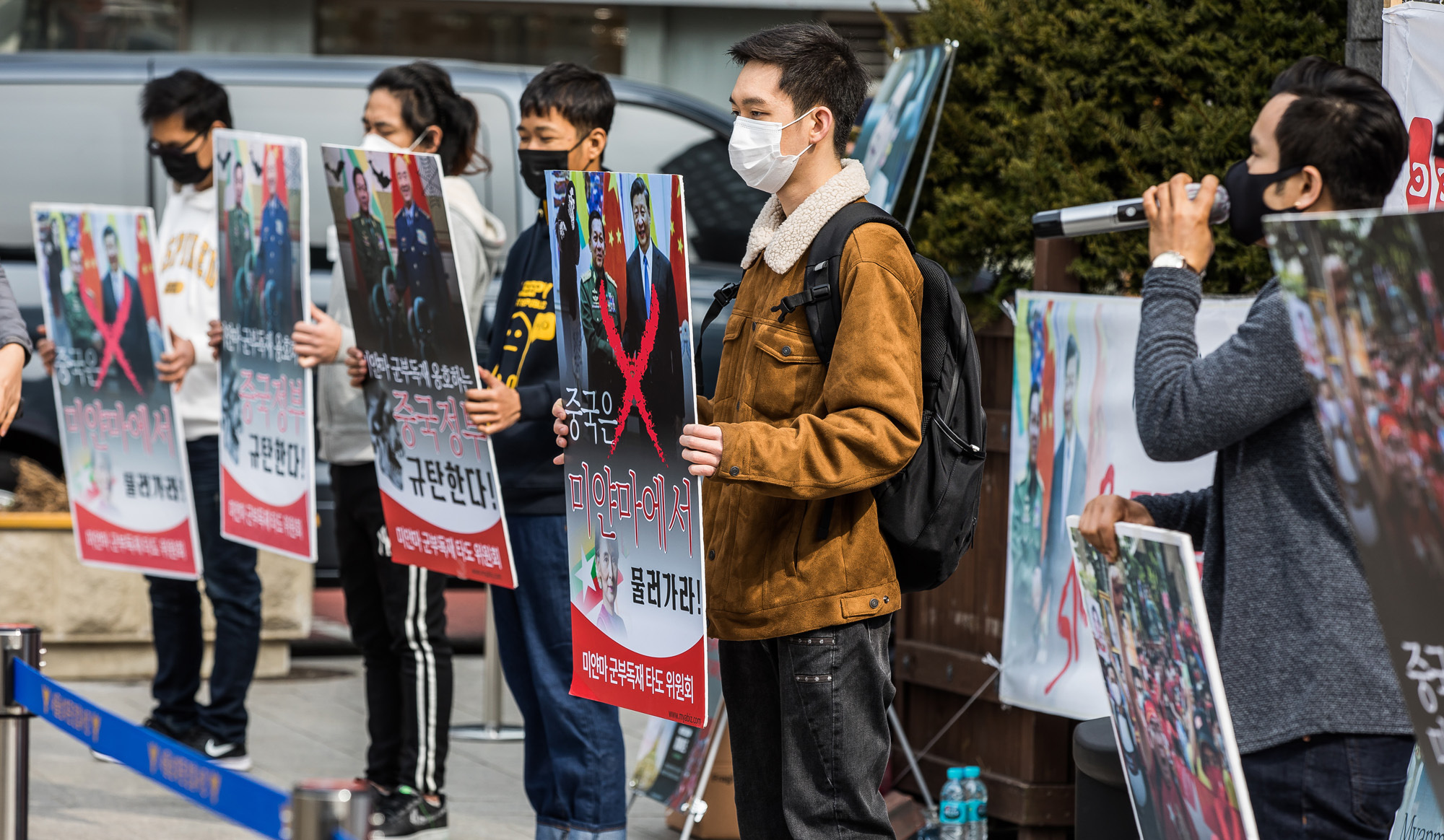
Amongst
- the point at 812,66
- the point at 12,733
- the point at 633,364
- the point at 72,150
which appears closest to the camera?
the point at 812,66

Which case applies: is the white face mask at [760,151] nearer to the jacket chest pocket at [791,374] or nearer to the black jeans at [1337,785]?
the jacket chest pocket at [791,374]

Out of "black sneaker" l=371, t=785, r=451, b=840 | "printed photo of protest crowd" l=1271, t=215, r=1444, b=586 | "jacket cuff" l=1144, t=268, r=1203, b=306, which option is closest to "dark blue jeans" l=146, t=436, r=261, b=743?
"black sneaker" l=371, t=785, r=451, b=840

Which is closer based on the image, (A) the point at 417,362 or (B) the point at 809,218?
(B) the point at 809,218

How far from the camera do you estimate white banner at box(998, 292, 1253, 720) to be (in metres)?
3.88

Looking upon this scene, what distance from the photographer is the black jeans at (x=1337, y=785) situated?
2.33 metres

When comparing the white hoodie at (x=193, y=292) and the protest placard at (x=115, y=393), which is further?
the white hoodie at (x=193, y=292)

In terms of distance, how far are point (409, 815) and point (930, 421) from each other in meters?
2.45

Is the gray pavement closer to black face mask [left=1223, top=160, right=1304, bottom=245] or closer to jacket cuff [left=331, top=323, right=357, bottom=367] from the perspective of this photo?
jacket cuff [left=331, top=323, right=357, bottom=367]

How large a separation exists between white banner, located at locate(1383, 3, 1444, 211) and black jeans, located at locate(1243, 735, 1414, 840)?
5.04 feet

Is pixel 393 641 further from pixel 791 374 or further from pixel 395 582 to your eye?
pixel 791 374

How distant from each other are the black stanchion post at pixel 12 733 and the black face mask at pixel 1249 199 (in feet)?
7.82

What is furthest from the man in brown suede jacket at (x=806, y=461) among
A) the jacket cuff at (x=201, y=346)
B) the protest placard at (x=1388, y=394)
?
the jacket cuff at (x=201, y=346)

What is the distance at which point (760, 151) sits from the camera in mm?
2834

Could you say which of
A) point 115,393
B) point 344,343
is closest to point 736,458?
point 344,343
